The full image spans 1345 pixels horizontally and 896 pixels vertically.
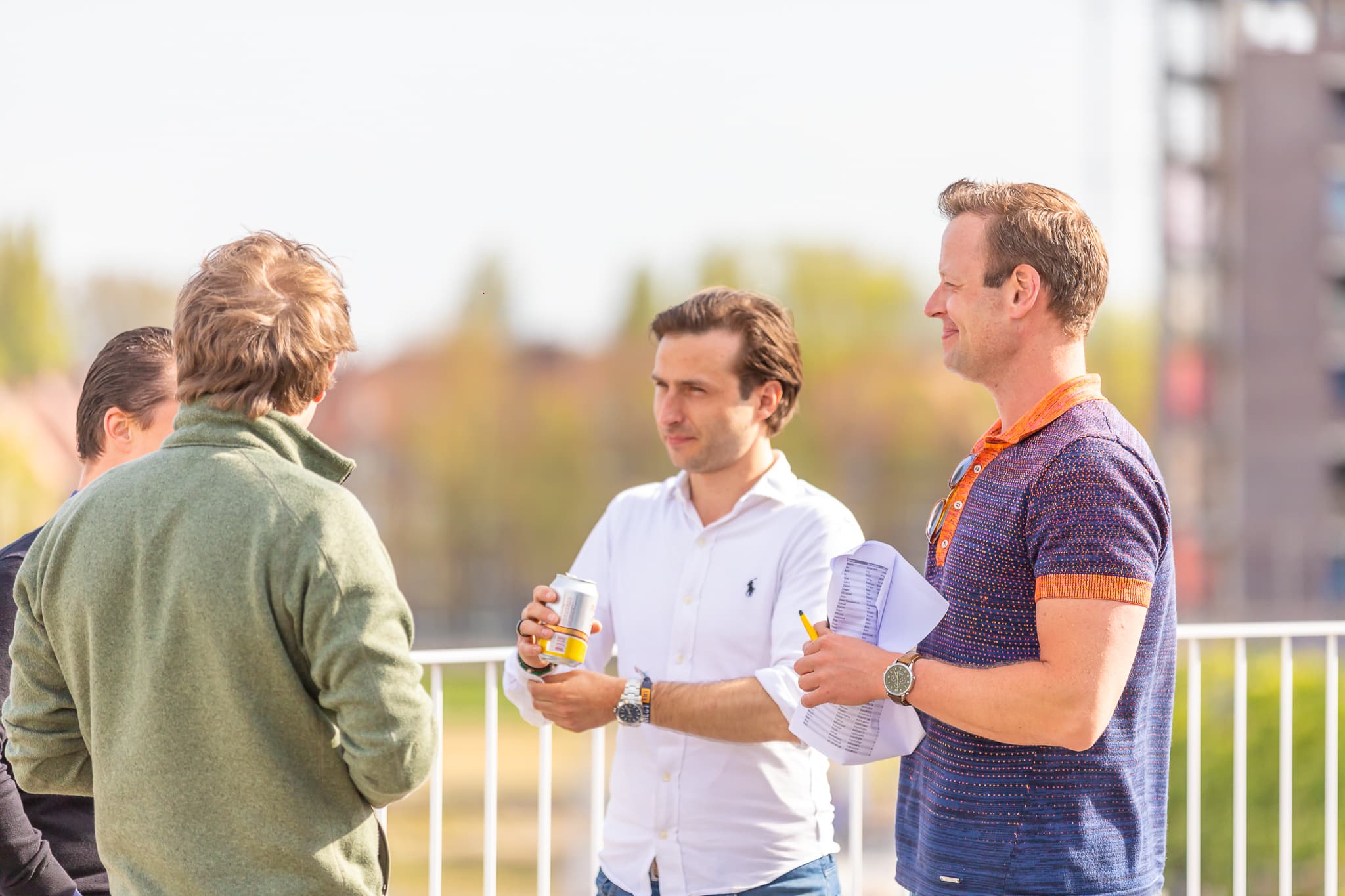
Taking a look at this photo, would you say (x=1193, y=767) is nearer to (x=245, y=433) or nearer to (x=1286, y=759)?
(x=1286, y=759)

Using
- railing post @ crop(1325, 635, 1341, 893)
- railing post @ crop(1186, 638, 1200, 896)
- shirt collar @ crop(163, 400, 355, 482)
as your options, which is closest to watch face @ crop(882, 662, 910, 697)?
shirt collar @ crop(163, 400, 355, 482)

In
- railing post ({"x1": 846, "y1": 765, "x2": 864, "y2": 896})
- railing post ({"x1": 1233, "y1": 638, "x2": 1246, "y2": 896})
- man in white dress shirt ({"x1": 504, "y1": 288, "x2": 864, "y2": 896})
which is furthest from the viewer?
railing post ({"x1": 1233, "y1": 638, "x2": 1246, "y2": 896})

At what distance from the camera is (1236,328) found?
41.8 meters

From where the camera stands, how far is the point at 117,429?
2.23 metres

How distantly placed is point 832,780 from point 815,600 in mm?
21755

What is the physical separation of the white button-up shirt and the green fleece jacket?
80 centimetres

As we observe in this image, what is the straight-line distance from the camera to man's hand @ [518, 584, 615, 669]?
7.30ft

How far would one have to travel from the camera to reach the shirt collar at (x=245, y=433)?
1669 mm

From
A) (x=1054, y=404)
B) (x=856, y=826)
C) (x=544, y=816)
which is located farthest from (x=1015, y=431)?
(x=544, y=816)

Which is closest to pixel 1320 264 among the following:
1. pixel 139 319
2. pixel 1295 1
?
pixel 1295 1

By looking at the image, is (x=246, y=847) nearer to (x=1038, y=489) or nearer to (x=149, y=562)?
(x=149, y=562)

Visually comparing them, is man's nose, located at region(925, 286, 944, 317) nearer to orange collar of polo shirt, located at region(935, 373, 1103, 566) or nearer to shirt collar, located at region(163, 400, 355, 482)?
orange collar of polo shirt, located at region(935, 373, 1103, 566)

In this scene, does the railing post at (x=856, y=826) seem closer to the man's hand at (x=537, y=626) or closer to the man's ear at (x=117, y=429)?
the man's hand at (x=537, y=626)

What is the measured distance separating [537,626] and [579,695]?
0.59 feet
